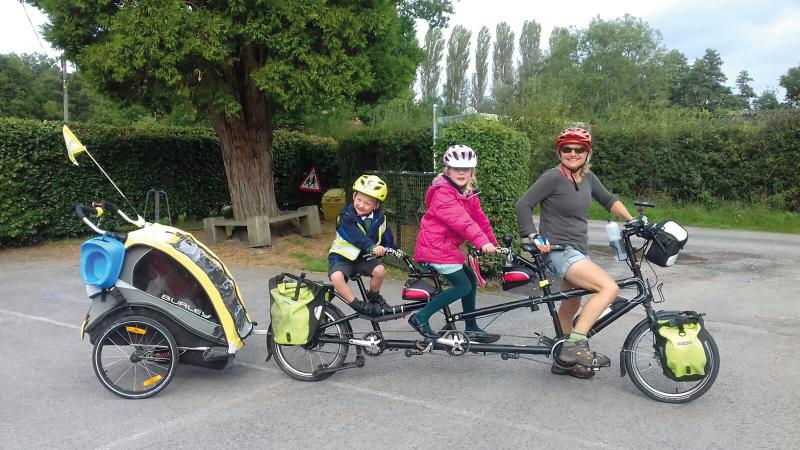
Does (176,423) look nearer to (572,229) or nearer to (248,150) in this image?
(572,229)

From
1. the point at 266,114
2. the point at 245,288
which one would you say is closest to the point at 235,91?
the point at 266,114

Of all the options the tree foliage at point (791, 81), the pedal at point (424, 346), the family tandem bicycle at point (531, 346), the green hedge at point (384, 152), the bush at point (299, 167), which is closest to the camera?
the family tandem bicycle at point (531, 346)

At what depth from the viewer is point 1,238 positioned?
10.3m

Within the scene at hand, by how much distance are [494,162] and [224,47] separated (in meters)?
3.98

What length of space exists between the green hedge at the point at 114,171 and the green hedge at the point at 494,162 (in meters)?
7.29

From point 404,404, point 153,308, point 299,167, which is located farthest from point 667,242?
point 299,167

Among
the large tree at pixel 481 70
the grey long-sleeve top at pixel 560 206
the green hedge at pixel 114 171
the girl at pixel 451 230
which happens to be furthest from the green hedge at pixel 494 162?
the large tree at pixel 481 70

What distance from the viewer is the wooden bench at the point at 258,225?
10.1 metres

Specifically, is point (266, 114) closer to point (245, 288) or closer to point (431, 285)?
point (245, 288)

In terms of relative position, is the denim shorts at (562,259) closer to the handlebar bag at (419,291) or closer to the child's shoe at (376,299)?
the handlebar bag at (419,291)

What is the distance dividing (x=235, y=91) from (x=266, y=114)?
1.05m

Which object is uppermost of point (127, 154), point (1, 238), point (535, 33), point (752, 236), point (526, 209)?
point (535, 33)

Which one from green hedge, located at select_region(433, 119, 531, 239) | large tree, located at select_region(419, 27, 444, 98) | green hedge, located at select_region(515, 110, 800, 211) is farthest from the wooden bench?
large tree, located at select_region(419, 27, 444, 98)

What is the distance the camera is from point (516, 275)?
164 inches
